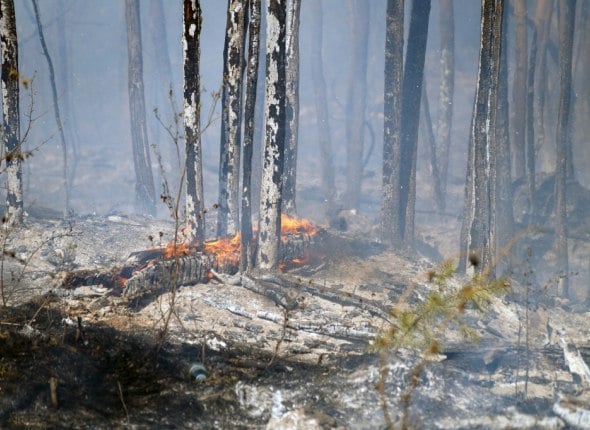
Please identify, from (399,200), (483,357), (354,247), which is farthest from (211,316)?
(399,200)

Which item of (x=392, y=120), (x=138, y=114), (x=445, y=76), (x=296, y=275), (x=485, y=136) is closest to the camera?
(x=485, y=136)

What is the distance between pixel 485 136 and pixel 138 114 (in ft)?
35.1

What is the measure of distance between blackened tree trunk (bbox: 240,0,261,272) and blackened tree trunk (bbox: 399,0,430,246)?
440 centimetres

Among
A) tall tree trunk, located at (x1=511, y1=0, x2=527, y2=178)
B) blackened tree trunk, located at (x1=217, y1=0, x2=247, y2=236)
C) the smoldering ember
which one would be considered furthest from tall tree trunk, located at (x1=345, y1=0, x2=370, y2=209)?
blackened tree trunk, located at (x1=217, y1=0, x2=247, y2=236)

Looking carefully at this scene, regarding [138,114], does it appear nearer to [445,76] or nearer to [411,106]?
[411,106]

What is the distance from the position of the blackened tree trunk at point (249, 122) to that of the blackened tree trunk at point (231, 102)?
18.2 inches

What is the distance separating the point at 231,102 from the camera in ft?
25.7

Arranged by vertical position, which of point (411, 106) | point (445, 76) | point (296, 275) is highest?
point (445, 76)

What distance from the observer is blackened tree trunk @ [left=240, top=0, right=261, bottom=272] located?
680cm

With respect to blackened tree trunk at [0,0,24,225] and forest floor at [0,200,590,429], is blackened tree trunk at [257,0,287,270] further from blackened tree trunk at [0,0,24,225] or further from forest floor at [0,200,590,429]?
blackened tree trunk at [0,0,24,225]

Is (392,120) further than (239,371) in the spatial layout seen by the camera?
Yes

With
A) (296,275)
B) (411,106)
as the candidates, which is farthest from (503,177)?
(296,275)

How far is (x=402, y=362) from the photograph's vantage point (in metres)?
3.88

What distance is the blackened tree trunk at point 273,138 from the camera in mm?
6734
